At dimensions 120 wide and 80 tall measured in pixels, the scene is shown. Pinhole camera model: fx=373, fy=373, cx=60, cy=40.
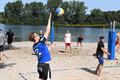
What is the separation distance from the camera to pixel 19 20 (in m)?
141

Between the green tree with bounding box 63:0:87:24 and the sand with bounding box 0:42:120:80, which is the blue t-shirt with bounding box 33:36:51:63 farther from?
the green tree with bounding box 63:0:87:24

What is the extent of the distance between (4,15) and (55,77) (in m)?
129

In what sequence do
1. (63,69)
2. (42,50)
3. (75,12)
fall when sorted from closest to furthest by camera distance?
(42,50), (63,69), (75,12)

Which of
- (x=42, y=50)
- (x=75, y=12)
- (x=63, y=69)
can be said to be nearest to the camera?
(x=42, y=50)

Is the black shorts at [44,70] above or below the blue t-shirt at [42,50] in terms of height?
below

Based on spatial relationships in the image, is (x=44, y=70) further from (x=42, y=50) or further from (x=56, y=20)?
(x=56, y=20)

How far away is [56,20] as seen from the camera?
393ft

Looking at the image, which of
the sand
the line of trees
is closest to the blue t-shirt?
the sand

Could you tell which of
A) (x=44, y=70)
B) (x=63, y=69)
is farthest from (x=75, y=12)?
(x=44, y=70)

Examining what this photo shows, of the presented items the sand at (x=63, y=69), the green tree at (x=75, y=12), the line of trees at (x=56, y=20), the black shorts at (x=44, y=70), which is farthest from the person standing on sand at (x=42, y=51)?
the green tree at (x=75, y=12)

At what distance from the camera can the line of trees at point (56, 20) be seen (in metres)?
124

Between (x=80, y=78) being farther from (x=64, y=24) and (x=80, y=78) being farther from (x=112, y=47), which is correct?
(x=64, y=24)

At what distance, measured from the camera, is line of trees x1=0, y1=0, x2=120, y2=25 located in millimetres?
123562

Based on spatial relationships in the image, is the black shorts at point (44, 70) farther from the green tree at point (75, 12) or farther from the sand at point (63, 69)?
the green tree at point (75, 12)
